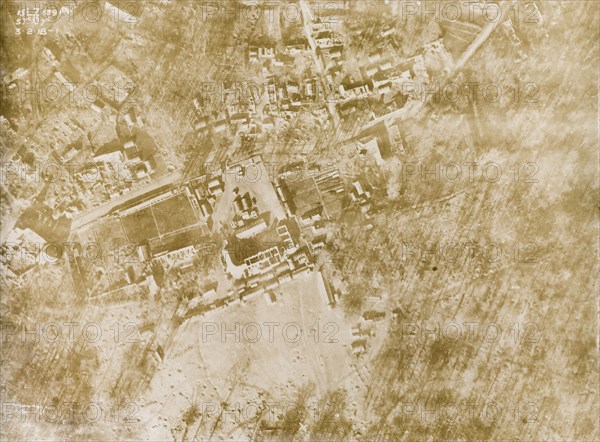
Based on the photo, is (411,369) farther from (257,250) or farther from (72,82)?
(72,82)

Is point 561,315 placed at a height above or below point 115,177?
below

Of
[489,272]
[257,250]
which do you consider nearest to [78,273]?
[257,250]

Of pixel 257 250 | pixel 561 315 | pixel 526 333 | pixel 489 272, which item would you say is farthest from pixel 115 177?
pixel 561 315

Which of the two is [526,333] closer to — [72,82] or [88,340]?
[88,340]

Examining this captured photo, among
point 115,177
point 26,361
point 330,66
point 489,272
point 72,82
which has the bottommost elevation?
point 489,272

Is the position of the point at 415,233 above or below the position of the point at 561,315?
above

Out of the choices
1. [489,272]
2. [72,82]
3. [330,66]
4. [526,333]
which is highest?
[72,82]
